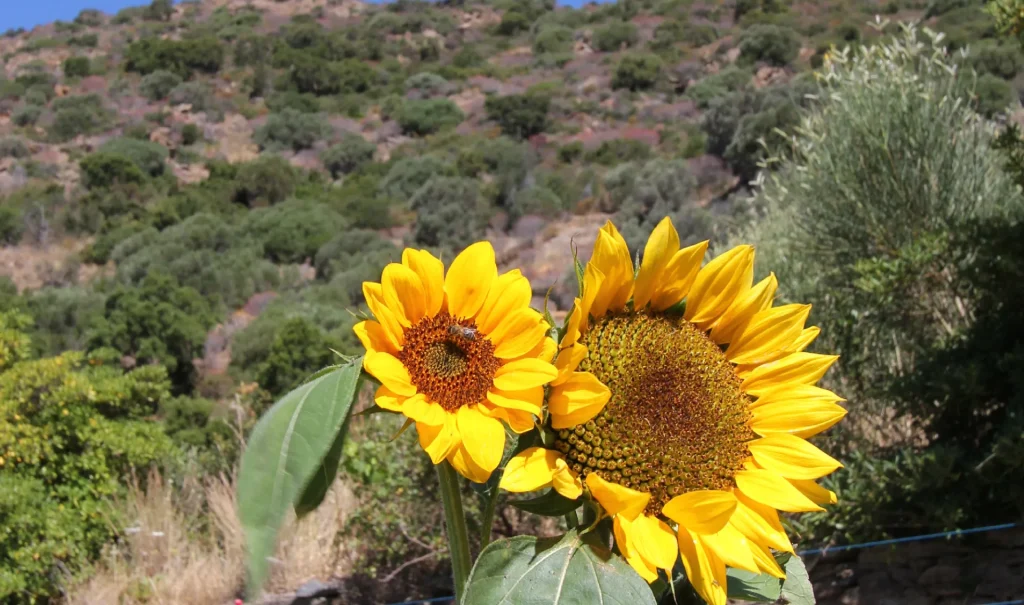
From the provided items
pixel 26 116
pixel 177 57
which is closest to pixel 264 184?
pixel 26 116

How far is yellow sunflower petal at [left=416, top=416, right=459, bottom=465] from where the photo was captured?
0.66m

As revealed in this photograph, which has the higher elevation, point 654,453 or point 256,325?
point 654,453

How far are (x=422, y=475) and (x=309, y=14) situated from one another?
130 ft

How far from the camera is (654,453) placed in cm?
79

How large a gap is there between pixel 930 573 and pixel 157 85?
93.5 feet

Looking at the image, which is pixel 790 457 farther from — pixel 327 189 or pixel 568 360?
pixel 327 189

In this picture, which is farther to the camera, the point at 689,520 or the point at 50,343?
the point at 50,343

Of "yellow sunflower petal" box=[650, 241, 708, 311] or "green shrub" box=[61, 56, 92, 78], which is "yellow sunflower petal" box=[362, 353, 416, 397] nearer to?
"yellow sunflower petal" box=[650, 241, 708, 311]

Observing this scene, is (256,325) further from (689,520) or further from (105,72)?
(105,72)

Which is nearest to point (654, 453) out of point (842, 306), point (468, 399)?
point (468, 399)

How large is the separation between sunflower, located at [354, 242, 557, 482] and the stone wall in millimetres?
2980

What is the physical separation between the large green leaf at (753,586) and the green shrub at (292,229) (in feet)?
44.7

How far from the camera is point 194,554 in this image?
3.66 metres

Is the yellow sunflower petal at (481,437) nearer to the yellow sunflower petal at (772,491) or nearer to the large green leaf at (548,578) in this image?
the large green leaf at (548,578)
